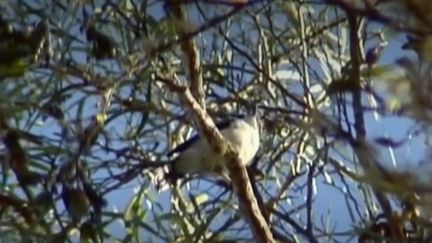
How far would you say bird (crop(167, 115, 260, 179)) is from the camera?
5.49 feet

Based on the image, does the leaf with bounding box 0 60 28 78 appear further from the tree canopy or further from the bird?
the bird

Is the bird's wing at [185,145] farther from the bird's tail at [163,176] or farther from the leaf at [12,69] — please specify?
the leaf at [12,69]

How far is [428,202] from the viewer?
459 mm

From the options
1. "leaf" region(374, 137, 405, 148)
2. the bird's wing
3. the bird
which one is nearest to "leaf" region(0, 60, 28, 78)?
the bird

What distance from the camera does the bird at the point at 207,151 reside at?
167 cm

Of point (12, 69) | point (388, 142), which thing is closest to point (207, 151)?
point (12, 69)

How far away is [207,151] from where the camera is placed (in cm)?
172

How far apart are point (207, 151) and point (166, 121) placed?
10 centimetres

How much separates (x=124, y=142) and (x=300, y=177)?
30 cm

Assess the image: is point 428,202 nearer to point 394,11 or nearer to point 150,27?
point 394,11

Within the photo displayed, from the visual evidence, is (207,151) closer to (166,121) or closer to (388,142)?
(166,121)

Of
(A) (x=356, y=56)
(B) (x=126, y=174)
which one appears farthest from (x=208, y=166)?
(A) (x=356, y=56)

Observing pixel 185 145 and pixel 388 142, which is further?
pixel 185 145

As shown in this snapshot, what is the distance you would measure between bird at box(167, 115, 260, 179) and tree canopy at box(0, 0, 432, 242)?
2 cm
